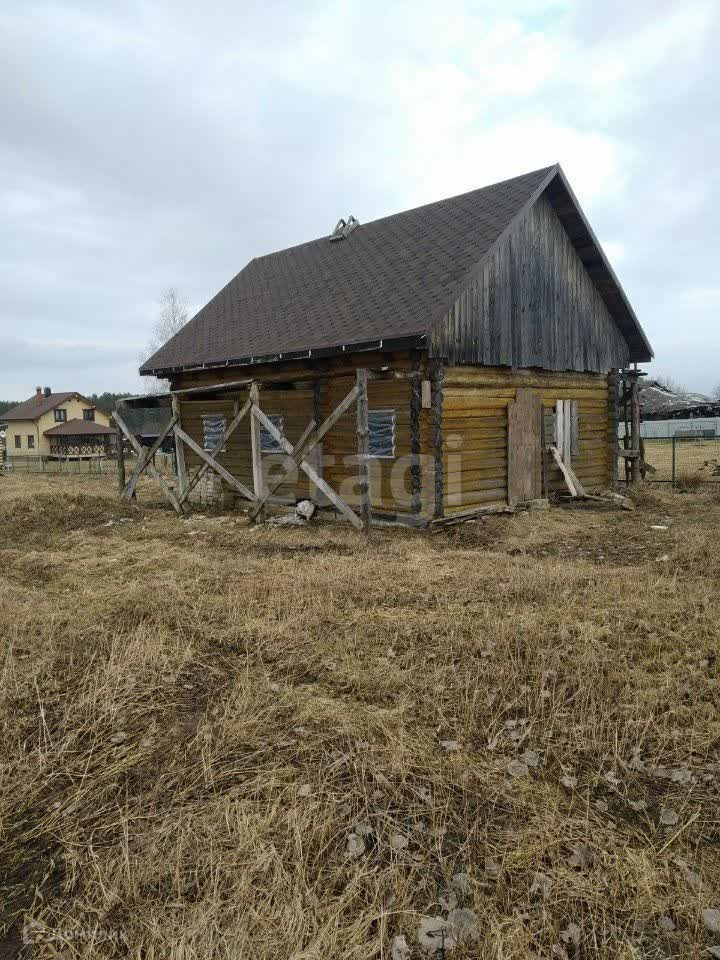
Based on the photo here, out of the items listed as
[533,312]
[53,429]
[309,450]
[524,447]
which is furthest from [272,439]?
[53,429]

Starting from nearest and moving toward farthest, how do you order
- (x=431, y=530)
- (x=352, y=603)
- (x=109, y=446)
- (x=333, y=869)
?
(x=333, y=869) → (x=352, y=603) → (x=431, y=530) → (x=109, y=446)

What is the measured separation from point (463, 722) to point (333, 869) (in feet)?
4.96

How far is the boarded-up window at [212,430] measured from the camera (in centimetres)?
1700

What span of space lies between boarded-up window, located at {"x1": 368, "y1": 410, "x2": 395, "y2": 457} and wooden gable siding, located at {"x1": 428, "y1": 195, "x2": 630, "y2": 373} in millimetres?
1768

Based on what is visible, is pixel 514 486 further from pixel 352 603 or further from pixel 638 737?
pixel 638 737

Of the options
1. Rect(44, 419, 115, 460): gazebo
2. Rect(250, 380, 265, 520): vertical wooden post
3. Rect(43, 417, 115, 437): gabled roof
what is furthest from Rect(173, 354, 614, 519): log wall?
Rect(43, 417, 115, 437): gabled roof

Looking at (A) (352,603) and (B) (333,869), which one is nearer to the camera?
(B) (333,869)

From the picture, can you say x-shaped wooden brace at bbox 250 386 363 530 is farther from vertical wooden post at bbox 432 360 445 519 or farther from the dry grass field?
the dry grass field

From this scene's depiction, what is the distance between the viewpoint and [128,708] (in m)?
4.35

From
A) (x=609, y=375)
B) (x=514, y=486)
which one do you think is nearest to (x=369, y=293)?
(x=514, y=486)

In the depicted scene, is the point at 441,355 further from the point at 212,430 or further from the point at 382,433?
the point at 212,430

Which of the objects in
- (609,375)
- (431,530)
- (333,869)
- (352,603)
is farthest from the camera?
(609,375)

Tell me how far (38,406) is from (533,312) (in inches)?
2362

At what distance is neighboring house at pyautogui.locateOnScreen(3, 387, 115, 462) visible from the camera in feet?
189
